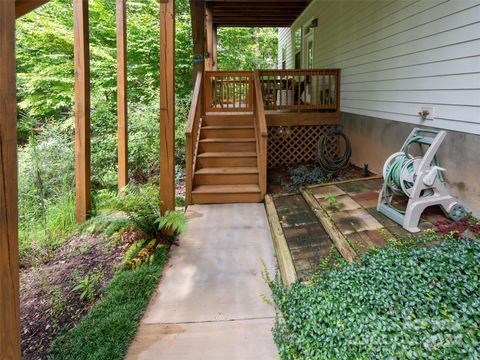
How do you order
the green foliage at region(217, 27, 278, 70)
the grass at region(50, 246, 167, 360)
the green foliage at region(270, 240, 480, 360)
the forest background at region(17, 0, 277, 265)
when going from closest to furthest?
the green foliage at region(270, 240, 480, 360), the grass at region(50, 246, 167, 360), the forest background at region(17, 0, 277, 265), the green foliage at region(217, 27, 278, 70)

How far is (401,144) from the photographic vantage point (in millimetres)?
4785

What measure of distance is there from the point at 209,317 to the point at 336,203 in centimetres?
221

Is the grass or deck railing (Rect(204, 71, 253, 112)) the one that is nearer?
the grass

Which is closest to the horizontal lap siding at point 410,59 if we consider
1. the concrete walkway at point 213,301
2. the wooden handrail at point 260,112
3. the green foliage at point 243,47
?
the wooden handrail at point 260,112

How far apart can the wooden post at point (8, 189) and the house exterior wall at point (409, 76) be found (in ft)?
12.0

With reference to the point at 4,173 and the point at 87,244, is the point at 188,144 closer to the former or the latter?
the point at 87,244

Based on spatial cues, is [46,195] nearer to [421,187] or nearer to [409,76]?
[421,187]

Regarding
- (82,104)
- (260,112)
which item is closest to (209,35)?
(260,112)

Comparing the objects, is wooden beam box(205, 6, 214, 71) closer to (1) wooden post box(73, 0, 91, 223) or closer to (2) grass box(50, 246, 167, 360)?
(1) wooden post box(73, 0, 91, 223)

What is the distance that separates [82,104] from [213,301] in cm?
315

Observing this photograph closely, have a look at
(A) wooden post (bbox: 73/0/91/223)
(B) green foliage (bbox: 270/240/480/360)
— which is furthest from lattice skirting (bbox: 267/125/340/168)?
(B) green foliage (bbox: 270/240/480/360)

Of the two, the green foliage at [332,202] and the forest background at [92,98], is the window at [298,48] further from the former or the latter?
the green foliage at [332,202]

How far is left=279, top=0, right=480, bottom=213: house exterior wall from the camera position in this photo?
11.1 feet

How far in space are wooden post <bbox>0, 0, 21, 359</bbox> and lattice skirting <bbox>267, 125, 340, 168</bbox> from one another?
5.78m
